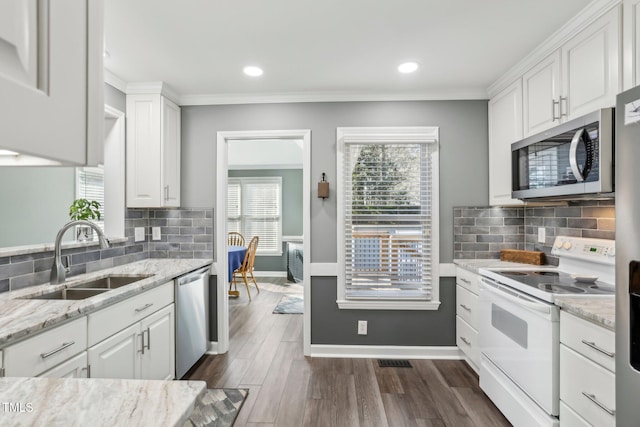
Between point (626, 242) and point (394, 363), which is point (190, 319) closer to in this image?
point (394, 363)

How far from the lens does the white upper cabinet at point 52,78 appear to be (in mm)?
290

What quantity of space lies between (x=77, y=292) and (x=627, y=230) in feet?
9.31

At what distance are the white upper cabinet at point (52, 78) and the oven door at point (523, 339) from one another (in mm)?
2076

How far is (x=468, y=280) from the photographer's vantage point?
283 centimetres

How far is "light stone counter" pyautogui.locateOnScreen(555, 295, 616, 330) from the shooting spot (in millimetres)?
1432

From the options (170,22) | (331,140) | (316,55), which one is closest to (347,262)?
(331,140)

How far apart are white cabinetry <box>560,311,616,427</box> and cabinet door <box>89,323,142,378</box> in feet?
7.73

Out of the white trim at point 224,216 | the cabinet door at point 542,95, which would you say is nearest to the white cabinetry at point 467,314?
the cabinet door at point 542,95

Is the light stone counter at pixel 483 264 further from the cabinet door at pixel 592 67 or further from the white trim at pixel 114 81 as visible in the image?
the white trim at pixel 114 81

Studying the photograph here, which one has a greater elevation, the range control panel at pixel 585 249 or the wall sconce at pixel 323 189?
the wall sconce at pixel 323 189

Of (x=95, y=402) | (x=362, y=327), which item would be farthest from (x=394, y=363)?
(x=95, y=402)

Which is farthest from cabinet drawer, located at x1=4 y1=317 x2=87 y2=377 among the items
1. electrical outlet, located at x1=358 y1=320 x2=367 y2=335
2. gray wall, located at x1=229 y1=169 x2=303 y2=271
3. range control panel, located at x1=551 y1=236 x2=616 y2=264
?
gray wall, located at x1=229 y1=169 x2=303 y2=271

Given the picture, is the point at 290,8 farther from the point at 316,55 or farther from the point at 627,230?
the point at 627,230

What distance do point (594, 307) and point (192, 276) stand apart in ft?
8.67
